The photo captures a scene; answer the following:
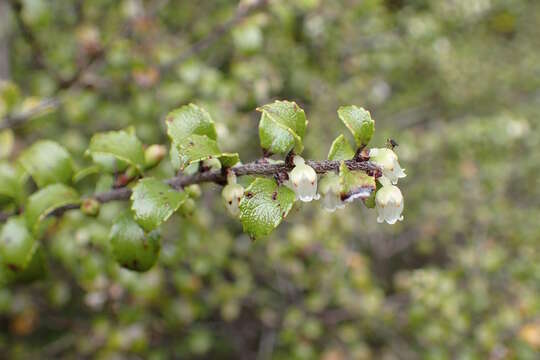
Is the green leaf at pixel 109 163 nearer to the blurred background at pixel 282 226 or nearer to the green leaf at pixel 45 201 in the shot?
the green leaf at pixel 45 201

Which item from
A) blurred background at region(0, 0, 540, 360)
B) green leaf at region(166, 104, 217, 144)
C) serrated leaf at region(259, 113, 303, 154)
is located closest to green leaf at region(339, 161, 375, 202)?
serrated leaf at region(259, 113, 303, 154)

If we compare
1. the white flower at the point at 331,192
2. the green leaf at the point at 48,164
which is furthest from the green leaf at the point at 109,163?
the white flower at the point at 331,192

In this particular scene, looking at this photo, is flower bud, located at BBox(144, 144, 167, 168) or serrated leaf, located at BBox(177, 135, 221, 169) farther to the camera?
flower bud, located at BBox(144, 144, 167, 168)

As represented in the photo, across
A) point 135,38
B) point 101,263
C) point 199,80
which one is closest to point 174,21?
point 135,38

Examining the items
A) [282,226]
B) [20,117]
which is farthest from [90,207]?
[282,226]

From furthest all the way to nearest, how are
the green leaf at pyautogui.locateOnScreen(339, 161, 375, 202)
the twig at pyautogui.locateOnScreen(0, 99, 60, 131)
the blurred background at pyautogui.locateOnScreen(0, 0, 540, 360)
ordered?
the blurred background at pyautogui.locateOnScreen(0, 0, 540, 360) → the twig at pyautogui.locateOnScreen(0, 99, 60, 131) → the green leaf at pyautogui.locateOnScreen(339, 161, 375, 202)

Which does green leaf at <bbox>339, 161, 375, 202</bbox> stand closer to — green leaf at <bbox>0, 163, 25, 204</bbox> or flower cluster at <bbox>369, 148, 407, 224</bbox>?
flower cluster at <bbox>369, 148, 407, 224</bbox>
